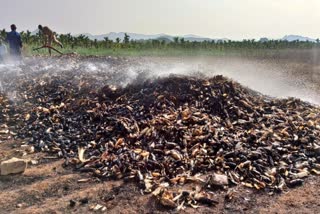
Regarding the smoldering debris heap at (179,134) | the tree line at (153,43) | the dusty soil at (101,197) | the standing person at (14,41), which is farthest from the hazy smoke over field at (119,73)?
the tree line at (153,43)

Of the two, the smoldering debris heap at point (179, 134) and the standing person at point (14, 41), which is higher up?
the standing person at point (14, 41)

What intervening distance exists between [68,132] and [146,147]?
1.44 m

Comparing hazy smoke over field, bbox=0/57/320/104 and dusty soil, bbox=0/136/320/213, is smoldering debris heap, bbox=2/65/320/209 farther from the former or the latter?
hazy smoke over field, bbox=0/57/320/104

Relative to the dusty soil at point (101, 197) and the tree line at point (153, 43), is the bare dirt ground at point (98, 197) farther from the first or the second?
the tree line at point (153, 43)

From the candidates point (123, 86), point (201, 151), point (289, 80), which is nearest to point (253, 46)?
point (289, 80)

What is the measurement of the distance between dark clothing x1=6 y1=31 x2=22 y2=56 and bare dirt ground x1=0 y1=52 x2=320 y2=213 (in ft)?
22.8

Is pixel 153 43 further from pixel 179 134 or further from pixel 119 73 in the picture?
pixel 179 134

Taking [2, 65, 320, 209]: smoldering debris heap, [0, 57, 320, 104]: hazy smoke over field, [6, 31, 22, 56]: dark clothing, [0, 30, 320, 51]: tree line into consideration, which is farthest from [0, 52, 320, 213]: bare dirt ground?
[0, 30, 320, 51]: tree line

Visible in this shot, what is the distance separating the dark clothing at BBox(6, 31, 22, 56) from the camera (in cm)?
984

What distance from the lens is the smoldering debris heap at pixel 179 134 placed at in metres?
3.93

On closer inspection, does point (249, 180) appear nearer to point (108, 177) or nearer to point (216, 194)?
point (216, 194)

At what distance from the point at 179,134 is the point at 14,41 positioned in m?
7.35

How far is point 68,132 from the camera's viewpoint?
5152mm

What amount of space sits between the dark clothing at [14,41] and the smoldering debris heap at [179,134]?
151 inches
